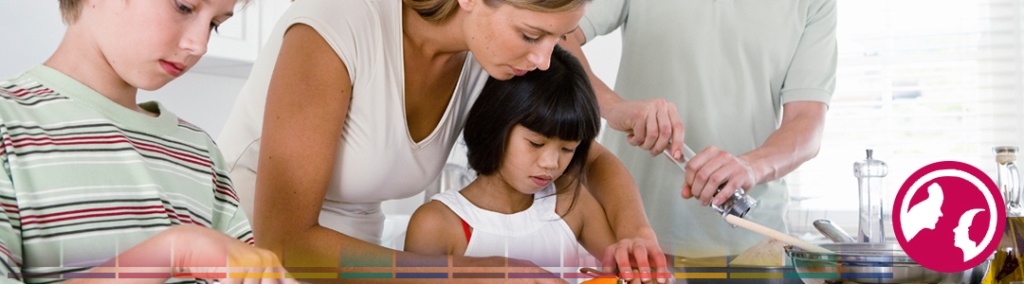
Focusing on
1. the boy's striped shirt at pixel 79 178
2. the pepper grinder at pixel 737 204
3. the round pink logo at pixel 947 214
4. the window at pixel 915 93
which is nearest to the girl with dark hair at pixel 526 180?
the pepper grinder at pixel 737 204

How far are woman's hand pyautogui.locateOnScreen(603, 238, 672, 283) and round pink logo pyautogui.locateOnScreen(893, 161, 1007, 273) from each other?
208 millimetres

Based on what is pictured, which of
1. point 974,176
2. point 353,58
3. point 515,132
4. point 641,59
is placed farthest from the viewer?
point 641,59

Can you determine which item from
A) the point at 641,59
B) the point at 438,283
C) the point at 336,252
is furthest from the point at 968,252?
the point at 641,59

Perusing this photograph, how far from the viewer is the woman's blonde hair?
830 millimetres

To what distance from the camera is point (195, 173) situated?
0.69 meters

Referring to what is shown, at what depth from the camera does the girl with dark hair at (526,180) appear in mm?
1095

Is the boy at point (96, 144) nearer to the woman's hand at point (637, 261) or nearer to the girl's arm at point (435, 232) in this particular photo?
the woman's hand at point (637, 261)

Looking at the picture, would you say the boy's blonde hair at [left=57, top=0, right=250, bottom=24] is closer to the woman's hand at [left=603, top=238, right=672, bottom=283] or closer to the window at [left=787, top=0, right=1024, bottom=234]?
the woman's hand at [left=603, top=238, right=672, bottom=283]

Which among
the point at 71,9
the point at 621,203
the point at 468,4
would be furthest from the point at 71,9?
the point at 621,203

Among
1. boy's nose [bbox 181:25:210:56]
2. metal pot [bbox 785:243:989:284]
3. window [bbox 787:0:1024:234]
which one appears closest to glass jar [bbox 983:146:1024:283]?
metal pot [bbox 785:243:989:284]

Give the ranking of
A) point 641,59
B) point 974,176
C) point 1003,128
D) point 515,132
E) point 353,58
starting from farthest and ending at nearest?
point 1003,128 → point 641,59 → point 515,132 → point 353,58 → point 974,176

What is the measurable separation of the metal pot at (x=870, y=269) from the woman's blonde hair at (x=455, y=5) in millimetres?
318

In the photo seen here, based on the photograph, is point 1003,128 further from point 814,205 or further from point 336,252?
→ point 336,252

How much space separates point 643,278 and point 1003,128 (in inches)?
83.1
